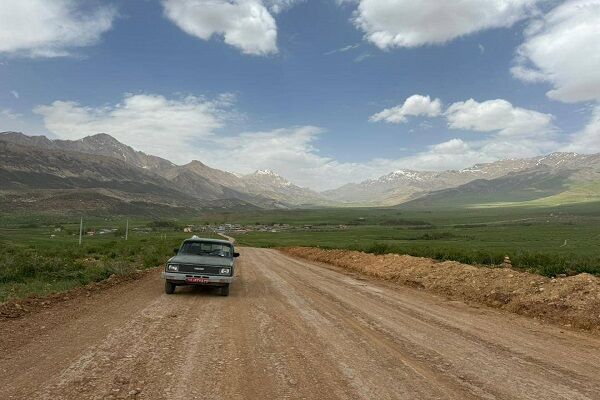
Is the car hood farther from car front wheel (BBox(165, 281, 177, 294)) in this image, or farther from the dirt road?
the dirt road

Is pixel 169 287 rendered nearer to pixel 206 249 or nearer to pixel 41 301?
pixel 206 249

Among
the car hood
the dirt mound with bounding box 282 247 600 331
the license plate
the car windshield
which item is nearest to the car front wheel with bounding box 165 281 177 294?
the license plate

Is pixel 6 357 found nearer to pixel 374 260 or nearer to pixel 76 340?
pixel 76 340

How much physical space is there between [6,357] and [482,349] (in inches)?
348

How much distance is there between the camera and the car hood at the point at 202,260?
1411 centimetres

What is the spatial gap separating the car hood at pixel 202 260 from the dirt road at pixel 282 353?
1.49 metres

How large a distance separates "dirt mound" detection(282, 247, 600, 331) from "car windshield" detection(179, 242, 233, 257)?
30.5 ft

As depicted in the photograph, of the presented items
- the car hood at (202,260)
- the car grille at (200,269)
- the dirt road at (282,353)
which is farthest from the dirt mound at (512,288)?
the car grille at (200,269)

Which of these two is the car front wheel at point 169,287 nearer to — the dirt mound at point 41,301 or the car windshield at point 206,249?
the car windshield at point 206,249

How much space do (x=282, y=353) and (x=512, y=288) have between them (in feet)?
36.7

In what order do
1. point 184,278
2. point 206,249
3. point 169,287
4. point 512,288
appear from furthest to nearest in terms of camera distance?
1. point 206,249
2. point 512,288
3. point 169,287
4. point 184,278

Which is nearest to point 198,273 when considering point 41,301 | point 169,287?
point 169,287

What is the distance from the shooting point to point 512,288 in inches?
610

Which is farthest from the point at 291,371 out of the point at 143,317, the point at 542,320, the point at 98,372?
the point at 542,320
